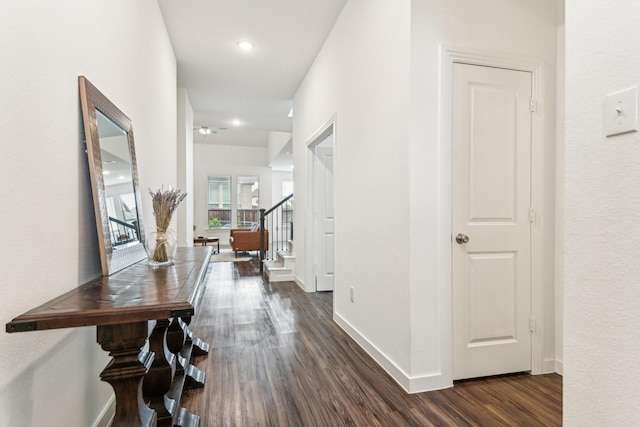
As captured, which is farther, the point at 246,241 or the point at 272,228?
the point at 246,241

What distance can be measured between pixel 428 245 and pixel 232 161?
941 cm

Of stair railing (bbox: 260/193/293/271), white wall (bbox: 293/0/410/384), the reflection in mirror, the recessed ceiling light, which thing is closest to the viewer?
the reflection in mirror

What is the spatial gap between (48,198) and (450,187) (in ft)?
6.44

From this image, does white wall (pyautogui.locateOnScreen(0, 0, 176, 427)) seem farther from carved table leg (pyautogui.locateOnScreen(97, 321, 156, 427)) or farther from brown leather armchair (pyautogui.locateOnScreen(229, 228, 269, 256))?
brown leather armchair (pyautogui.locateOnScreen(229, 228, 269, 256))

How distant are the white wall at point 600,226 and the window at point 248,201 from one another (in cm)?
987

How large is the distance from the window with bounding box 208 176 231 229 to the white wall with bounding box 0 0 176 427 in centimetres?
882

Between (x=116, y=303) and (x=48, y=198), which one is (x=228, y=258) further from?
(x=116, y=303)

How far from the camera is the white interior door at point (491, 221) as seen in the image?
2012mm

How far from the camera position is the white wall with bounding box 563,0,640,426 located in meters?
0.87

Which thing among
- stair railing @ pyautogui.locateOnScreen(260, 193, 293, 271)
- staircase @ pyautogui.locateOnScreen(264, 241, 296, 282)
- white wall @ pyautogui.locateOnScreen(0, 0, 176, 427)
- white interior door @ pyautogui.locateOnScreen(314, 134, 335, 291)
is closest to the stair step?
staircase @ pyautogui.locateOnScreen(264, 241, 296, 282)

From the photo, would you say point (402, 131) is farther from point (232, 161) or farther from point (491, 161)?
point (232, 161)

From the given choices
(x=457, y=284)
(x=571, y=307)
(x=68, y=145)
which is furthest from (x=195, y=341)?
(x=571, y=307)

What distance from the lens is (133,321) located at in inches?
36.7

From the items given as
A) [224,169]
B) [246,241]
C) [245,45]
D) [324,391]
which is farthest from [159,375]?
[224,169]
